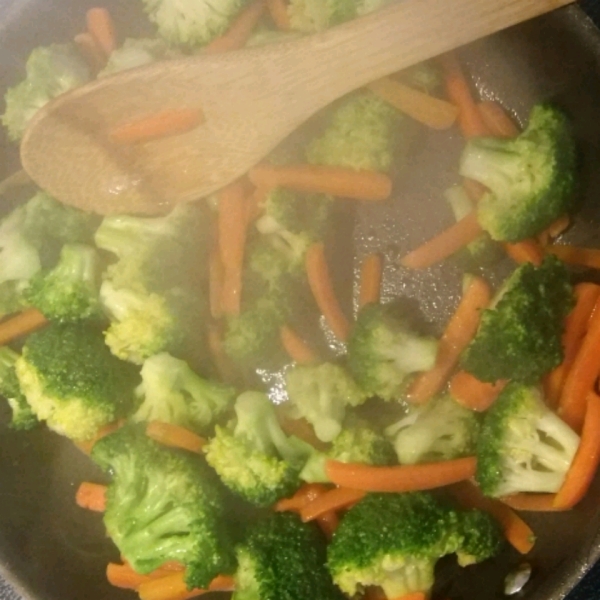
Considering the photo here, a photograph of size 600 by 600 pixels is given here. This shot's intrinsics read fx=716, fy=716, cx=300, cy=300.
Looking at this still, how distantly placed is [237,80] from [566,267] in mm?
867

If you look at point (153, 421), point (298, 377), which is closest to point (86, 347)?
point (153, 421)

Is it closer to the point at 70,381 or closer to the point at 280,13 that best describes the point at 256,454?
the point at 70,381

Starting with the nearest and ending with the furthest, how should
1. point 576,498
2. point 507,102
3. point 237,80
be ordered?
point 576,498, point 237,80, point 507,102

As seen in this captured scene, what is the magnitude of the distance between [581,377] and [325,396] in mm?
578

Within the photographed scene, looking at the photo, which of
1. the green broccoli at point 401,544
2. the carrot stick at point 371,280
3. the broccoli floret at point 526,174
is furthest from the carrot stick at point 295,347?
the broccoli floret at point 526,174

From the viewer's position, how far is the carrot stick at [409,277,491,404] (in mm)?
1686

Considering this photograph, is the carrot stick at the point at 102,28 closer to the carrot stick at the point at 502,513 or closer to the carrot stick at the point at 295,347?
the carrot stick at the point at 295,347

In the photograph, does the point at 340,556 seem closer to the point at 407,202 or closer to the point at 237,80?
the point at 407,202

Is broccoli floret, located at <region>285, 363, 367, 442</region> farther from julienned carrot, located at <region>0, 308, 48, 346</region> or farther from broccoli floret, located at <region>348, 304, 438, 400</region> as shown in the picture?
julienned carrot, located at <region>0, 308, 48, 346</region>

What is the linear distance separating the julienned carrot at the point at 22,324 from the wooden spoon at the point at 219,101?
0.32 m

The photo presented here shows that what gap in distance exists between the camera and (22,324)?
1898 mm

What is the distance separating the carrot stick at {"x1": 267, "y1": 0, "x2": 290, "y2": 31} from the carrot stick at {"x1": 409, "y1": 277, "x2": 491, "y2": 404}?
82 centimetres

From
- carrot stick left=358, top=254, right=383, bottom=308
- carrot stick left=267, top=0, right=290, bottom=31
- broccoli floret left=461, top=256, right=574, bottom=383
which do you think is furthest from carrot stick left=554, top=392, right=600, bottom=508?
carrot stick left=267, top=0, right=290, bottom=31

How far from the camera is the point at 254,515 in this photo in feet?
5.99
